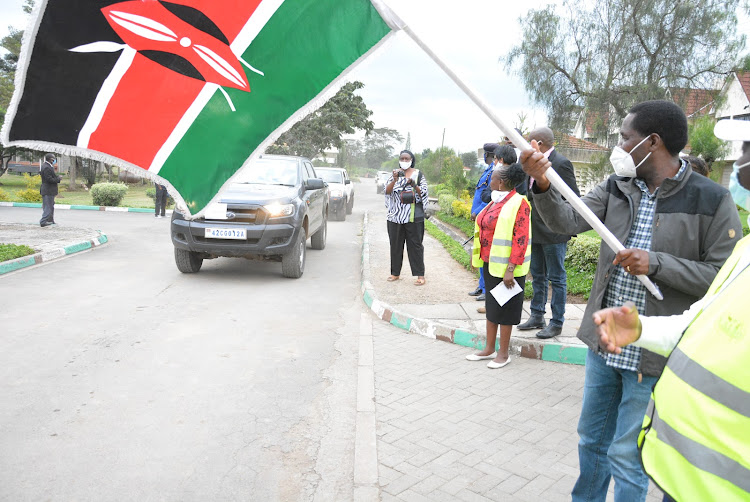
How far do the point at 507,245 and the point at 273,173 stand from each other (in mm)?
5645

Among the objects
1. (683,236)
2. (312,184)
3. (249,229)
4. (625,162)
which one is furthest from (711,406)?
(312,184)

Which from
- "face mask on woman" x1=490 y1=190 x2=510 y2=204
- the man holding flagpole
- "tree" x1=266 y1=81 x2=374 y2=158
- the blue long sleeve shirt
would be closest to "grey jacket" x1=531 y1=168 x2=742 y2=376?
the man holding flagpole

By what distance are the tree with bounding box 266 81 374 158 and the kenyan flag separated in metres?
30.9

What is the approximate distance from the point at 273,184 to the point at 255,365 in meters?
4.88

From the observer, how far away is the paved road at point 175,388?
318cm

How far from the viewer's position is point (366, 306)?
24.7 ft

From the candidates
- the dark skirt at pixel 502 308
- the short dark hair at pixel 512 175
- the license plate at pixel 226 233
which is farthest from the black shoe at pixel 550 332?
the license plate at pixel 226 233

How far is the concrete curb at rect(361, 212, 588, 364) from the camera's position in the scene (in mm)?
5547

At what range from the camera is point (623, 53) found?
2294 centimetres

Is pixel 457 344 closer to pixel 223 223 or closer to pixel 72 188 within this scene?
pixel 223 223

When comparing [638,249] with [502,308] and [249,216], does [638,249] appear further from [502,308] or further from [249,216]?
[249,216]

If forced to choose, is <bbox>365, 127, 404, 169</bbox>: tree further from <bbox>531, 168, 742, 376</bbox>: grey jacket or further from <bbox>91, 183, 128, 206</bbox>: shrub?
<bbox>531, 168, 742, 376</bbox>: grey jacket

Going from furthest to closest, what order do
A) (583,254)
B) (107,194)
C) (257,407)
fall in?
(107,194), (583,254), (257,407)

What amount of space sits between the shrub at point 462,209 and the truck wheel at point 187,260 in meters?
9.24
